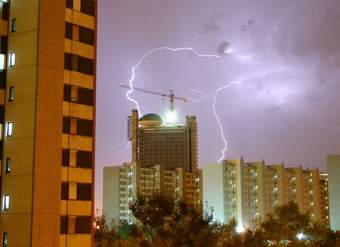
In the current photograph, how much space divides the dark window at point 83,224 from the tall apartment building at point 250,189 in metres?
96.6

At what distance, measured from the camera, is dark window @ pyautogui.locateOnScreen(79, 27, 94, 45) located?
39031mm

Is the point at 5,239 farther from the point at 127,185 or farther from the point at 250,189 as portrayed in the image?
the point at 127,185

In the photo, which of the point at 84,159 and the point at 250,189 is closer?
the point at 84,159

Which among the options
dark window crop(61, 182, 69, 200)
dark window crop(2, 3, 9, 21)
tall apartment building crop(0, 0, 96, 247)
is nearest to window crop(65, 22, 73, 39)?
tall apartment building crop(0, 0, 96, 247)

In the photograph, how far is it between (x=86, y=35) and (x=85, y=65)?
74.2 inches

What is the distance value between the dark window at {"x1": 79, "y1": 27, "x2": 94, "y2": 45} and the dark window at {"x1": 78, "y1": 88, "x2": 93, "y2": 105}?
9.72ft

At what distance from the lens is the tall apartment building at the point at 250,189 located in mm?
137000

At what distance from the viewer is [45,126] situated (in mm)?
35906

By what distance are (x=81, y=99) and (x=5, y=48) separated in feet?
17.1

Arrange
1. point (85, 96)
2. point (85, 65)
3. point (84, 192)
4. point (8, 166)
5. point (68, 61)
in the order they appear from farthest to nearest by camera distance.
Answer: point (85, 65) → point (85, 96) → point (84, 192) → point (68, 61) → point (8, 166)

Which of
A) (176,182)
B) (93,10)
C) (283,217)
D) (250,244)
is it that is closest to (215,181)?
(176,182)

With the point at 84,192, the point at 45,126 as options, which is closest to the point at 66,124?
the point at 45,126

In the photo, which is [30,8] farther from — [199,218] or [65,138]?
[199,218]

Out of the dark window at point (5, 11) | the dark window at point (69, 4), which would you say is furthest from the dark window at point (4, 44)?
the dark window at point (69, 4)
